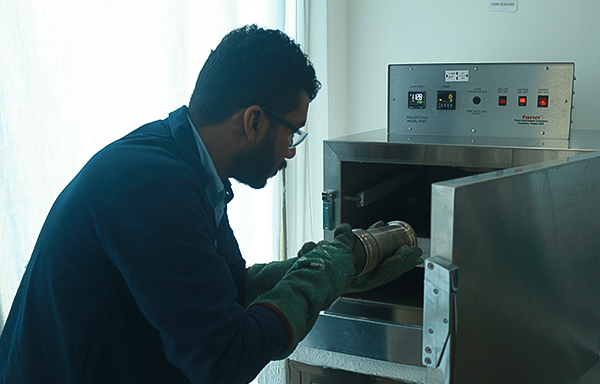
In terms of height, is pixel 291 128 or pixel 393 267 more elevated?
pixel 291 128

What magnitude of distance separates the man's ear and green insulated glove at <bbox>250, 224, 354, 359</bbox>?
0.24 metres

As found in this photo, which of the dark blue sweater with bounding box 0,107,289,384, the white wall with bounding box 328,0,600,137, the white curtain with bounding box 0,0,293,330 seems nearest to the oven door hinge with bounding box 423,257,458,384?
the dark blue sweater with bounding box 0,107,289,384

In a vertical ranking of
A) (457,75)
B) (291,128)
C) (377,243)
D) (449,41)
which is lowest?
(377,243)

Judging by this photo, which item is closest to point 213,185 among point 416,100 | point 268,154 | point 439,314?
point 268,154

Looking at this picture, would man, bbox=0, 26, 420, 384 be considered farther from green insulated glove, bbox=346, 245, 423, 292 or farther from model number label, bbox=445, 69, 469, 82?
model number label, bbox=445, 69, 469, 82

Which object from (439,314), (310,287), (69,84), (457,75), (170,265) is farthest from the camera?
(457,75)

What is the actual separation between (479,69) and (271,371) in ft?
3.12

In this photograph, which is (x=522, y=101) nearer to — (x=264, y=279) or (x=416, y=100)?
(x=416, y=100)

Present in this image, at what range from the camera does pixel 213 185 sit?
93 cm

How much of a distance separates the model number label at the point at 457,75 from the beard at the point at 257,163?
0.50m

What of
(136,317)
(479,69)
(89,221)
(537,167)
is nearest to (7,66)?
(89,221)

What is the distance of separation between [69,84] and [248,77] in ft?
1.25

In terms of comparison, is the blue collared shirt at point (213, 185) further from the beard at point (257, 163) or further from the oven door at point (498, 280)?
the oven door at point (498, 280)

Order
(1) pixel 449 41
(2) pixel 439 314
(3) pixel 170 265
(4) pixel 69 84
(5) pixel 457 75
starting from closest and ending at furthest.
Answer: (2) pixel 439 314, (3) pixel 170 265, (4) pixel 69 84, (5) pixel 457 75, (1) pixel 449 41
